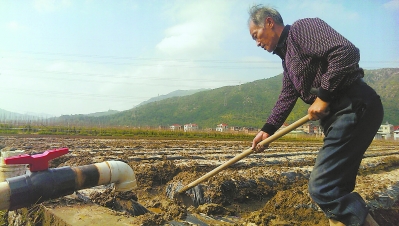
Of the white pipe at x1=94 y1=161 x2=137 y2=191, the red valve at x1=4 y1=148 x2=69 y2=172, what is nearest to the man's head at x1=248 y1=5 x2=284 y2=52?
the white pipe at x1=94 y1=161 x2=137 y2=191

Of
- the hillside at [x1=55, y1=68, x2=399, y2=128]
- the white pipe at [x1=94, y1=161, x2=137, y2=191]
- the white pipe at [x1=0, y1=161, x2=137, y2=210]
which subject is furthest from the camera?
the hillside at [x1=55, y1=68, x2=399, y2=128]

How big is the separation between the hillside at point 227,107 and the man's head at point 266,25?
68.4m

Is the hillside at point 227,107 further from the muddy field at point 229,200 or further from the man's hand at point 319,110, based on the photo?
the man's hand at point 319,110

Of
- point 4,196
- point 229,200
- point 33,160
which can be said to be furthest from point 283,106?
point 4,196

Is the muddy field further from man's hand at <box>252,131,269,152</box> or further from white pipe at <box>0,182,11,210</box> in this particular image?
man's hand at <box>252,131,269,152</box>

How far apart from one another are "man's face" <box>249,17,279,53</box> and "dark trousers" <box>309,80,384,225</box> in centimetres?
65

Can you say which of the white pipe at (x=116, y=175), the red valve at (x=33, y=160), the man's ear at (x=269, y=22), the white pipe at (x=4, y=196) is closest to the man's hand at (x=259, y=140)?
the man's ear at (x=269, y=22)

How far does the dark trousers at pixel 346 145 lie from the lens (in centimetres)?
176

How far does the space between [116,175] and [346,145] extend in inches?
82.9

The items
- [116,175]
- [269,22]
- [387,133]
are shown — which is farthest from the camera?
[387,133]

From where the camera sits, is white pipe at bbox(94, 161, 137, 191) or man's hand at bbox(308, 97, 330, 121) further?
white pipe at bbox(94, 161, 137, 191)

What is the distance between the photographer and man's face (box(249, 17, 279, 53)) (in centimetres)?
212

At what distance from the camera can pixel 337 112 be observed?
1.85 meters

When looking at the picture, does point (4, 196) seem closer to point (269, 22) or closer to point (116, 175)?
point (116, 175)
